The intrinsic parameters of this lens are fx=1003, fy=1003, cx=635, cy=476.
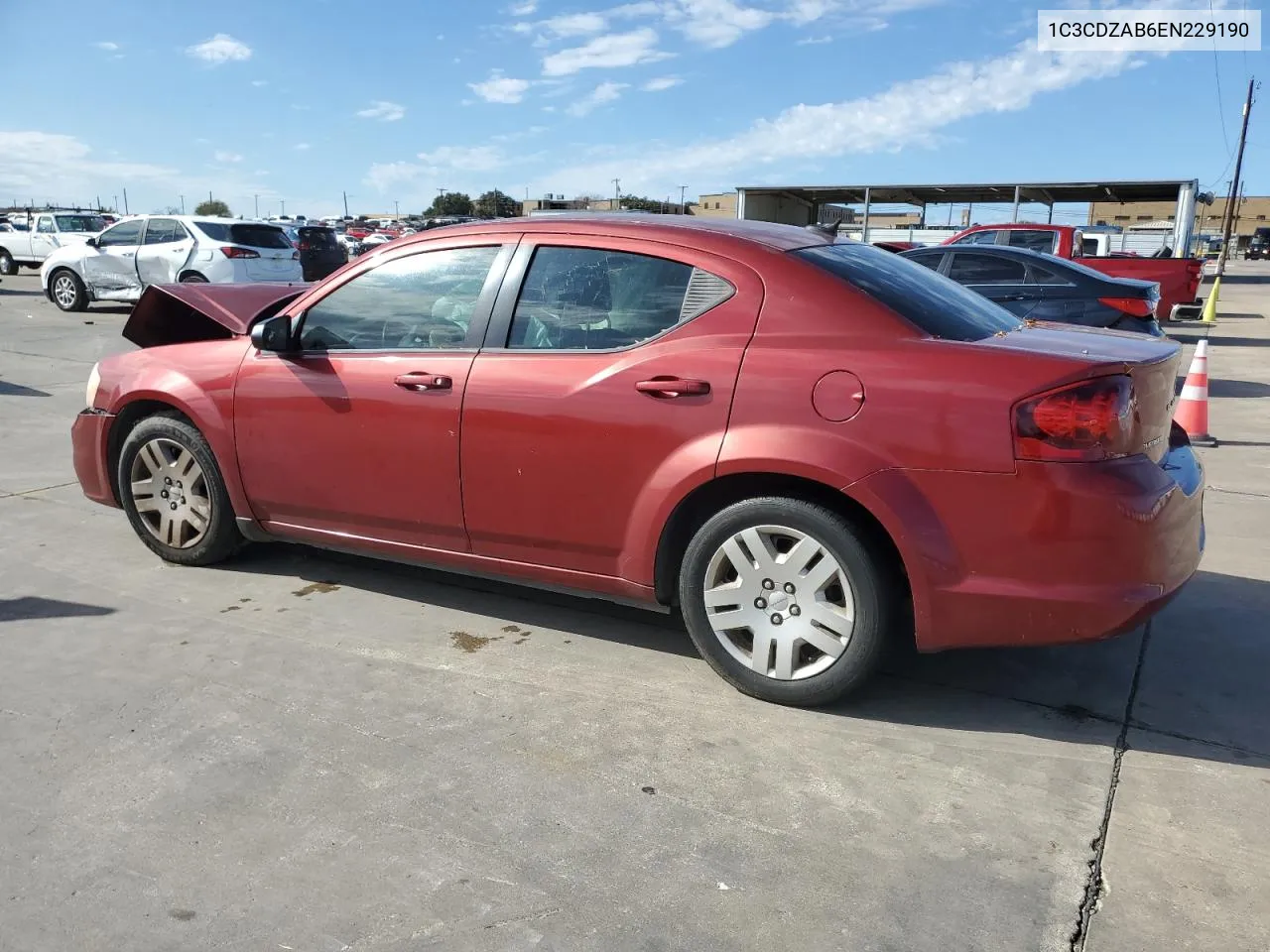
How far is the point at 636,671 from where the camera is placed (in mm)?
3760

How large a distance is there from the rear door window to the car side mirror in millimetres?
8415

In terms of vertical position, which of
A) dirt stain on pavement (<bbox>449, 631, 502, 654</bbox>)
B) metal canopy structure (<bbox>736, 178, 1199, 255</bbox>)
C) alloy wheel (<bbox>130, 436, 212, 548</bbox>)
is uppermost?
metal canopy structure (<bbox>736, 178, 1199, 255</bbox>)

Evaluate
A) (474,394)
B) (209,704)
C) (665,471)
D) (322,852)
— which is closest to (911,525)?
(665,471)

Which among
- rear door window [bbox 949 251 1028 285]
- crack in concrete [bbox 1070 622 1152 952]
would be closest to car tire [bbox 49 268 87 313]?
rear door window [bbox 949 251 1028 285]

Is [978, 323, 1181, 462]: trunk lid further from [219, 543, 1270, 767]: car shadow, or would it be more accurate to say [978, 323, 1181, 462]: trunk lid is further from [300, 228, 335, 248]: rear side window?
[300, 228, 335, 248]: rear side window

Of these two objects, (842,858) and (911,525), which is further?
(911,525)

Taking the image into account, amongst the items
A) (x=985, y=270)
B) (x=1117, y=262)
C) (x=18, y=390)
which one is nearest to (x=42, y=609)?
(x=18, y=390)

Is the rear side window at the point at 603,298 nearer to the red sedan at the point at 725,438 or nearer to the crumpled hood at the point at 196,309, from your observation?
the red sedan at the point at 725,438

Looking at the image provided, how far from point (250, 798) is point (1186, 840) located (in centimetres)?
259

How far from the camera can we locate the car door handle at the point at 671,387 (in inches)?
134

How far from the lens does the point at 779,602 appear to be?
3375 millimetres

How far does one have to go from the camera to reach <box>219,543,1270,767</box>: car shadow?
11.0 ft

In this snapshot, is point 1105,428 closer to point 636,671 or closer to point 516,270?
point 636,671

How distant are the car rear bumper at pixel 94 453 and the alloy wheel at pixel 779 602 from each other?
321cm
